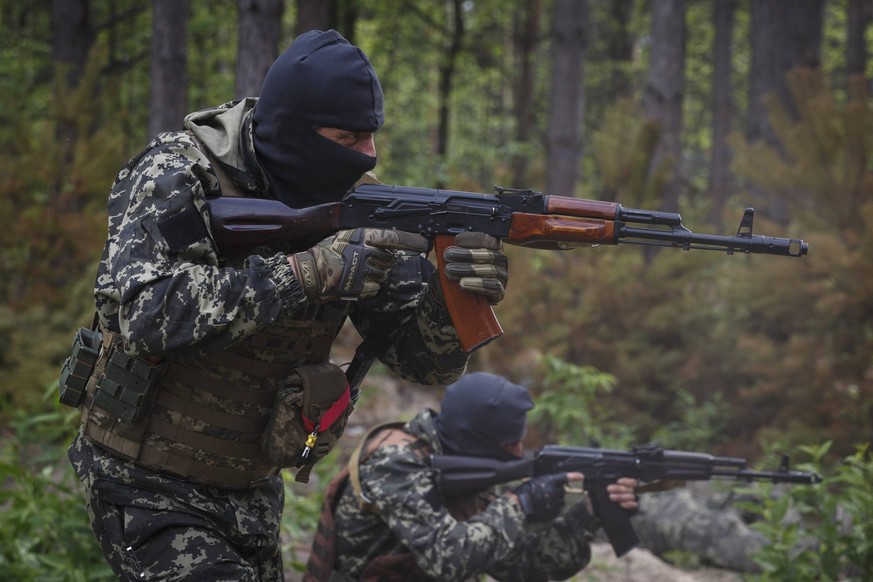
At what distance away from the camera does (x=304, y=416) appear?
9.29 ft

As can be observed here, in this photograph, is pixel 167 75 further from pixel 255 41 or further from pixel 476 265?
pixel 476 265

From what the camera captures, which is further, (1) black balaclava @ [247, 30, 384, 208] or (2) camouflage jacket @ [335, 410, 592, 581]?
(2) camouflage jacket @ [335, 410, 592, 581]

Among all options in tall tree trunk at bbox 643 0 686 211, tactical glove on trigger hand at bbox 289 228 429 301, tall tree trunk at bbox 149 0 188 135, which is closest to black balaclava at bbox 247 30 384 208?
tactical glove on trigger hand at bbox 289 228 429 301

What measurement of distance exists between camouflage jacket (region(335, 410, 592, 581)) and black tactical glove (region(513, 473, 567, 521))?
57 millimetres

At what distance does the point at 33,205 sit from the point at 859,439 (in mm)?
7018

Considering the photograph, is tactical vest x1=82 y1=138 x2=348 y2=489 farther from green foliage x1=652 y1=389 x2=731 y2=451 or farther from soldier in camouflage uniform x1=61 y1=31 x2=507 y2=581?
green foliage x1=652 y1=389 x2=731 y2=451

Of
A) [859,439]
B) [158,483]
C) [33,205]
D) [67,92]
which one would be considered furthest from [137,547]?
[67,92]

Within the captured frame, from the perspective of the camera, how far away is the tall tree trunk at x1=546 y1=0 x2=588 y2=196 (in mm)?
11250

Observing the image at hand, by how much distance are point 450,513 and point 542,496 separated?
0.41 meters

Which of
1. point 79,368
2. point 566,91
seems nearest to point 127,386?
point 79,368

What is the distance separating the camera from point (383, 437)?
4.09m

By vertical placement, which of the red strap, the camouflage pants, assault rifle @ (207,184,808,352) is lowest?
the camouflage pants

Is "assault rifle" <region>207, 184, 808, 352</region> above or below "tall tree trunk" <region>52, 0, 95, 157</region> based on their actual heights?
below

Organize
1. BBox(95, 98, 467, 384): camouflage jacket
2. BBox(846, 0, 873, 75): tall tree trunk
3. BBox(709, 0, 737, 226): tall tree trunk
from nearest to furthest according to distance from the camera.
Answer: BBox(95, 98, 467, 384): camouflage jacket → BBox(846, 0, 873, 75): tall tree trunk → BBox(709, 0, 737, 226): tall tree trunk
